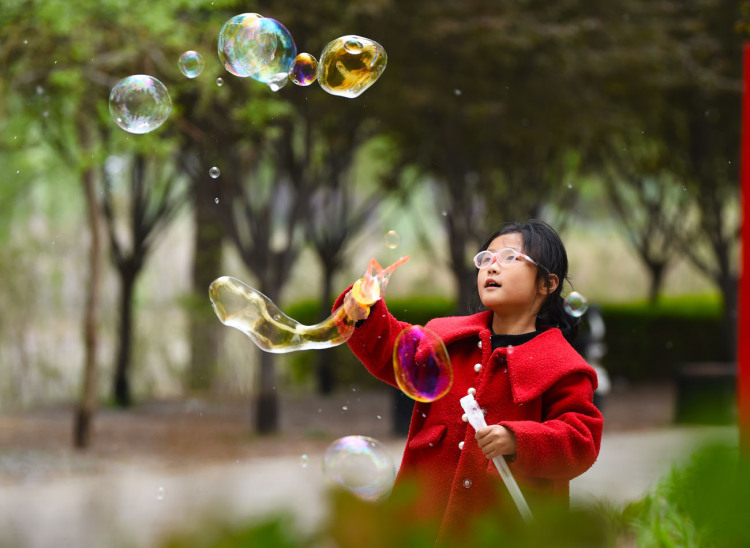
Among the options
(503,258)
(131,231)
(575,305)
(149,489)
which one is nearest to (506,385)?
(503,258)

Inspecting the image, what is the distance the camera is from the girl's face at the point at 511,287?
2580 millimetres

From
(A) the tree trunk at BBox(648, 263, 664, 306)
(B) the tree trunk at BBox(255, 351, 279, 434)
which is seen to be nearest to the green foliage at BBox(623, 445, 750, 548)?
(B) the tree trunk at BBox(255, 351, 279, 434)

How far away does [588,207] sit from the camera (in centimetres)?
2389

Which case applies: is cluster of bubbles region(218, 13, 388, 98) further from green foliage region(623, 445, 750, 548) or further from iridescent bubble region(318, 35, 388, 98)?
green foliage region(623, 445, 750, 548)

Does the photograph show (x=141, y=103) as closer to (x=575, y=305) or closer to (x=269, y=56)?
(x=269, y=56)

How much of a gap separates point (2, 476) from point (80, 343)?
5289 millimetres

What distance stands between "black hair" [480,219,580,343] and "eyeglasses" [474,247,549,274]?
0.08 ft

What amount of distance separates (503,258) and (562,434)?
0.46 m

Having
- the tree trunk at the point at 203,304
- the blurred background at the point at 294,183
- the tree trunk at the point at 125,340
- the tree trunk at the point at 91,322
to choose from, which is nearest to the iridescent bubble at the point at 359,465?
the blurred background at the point at 294,183

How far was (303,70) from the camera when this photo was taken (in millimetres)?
4137

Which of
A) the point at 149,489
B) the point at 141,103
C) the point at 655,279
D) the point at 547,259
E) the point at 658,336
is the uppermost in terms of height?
the point at 141,103

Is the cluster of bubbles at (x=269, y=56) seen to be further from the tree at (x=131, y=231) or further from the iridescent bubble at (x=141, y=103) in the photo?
the tree at (x=131, y=231)

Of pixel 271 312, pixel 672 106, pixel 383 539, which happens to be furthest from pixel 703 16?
pixel 383 539

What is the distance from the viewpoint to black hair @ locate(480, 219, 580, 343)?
264cm
